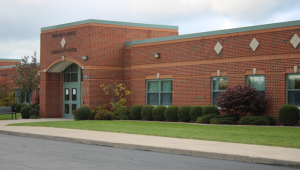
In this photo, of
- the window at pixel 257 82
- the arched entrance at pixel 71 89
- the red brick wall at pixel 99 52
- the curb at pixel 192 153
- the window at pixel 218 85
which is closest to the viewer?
the curb at pixel 192 153

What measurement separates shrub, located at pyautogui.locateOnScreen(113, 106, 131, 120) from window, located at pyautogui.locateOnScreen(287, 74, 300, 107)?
10734mm

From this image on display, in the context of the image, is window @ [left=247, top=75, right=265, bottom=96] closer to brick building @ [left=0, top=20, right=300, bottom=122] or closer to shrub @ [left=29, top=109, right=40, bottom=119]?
brick building @ [left=0, top=20, right=300, bottom=122]

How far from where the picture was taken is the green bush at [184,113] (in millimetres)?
22594

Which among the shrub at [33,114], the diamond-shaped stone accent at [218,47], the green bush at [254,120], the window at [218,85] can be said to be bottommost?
the shrub at [33,114]

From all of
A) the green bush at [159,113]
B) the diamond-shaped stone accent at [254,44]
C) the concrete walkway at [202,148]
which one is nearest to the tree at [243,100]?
the diamond-shaped stone accent at [254,44]

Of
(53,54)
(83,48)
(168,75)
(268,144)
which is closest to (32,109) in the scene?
(53,54)

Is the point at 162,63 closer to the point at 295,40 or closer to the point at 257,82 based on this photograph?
the point at 257,82

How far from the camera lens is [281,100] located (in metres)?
19.9

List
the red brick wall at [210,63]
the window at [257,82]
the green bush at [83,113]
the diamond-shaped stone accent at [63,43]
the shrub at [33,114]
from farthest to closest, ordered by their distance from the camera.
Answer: the shrub at [33,114] < the diamond-shaped stone accent at [63,43] < the green bush at [83,113] < the window at [257,82] < the red brick wall at [210,63]

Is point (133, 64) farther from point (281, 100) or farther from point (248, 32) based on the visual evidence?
point (281, 100)

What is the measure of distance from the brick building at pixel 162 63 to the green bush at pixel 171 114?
1.01 meters

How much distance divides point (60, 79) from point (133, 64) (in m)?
6.83

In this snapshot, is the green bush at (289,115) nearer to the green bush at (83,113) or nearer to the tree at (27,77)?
the green bush at (83,113)

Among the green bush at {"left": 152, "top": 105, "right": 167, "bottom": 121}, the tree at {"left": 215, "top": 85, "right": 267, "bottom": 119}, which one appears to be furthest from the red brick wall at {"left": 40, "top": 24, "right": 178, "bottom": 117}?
the tree at {"left": 215, "top": 85, "right": 267, "bottom": 119}
